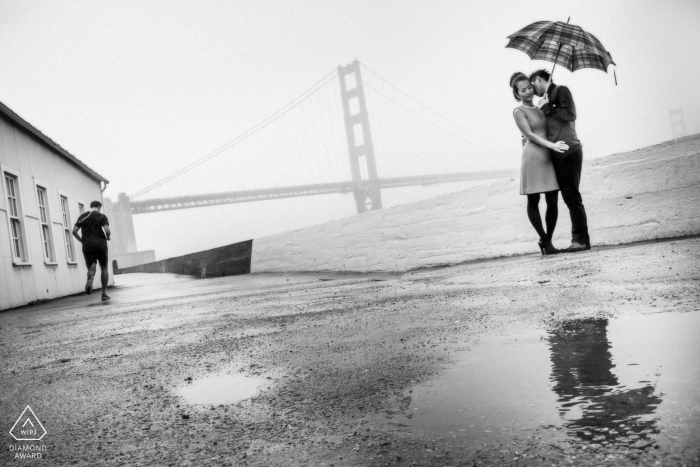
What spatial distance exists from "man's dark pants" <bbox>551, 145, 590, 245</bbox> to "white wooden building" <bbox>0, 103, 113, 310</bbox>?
7.69 meters

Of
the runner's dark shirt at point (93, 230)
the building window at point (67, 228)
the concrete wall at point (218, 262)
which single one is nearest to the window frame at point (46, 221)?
the building window at point (67, 228)

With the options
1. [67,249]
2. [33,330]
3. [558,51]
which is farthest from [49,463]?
[67,249]

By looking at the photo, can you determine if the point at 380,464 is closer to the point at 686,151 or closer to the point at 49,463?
the point at 49,463

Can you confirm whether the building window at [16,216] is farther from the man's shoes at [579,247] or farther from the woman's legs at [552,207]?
the man's shoes at [579,247]

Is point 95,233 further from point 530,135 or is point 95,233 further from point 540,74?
point 540,74

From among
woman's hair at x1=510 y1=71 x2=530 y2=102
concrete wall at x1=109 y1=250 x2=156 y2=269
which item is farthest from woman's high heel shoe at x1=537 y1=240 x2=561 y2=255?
concrete wall at x1=109 y1=250 x2=156 y2=269

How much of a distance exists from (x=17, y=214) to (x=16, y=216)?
0.11 meters

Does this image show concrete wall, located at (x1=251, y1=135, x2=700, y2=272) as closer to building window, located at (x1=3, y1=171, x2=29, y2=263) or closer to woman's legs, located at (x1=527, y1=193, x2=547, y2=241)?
woman's legs, located at (x1=527, y1=193, x2=547, y2=241)

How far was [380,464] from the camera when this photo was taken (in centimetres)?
95

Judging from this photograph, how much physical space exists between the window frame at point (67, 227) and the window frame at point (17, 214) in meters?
2.43

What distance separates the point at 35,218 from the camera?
406 inches

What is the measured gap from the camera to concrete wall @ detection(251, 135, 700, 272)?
5.15 meters

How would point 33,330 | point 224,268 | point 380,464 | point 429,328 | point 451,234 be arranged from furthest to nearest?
point 224,268
point 451,234
point 33,330
point 429,328
point 380,464

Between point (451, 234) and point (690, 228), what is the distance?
2522mm
